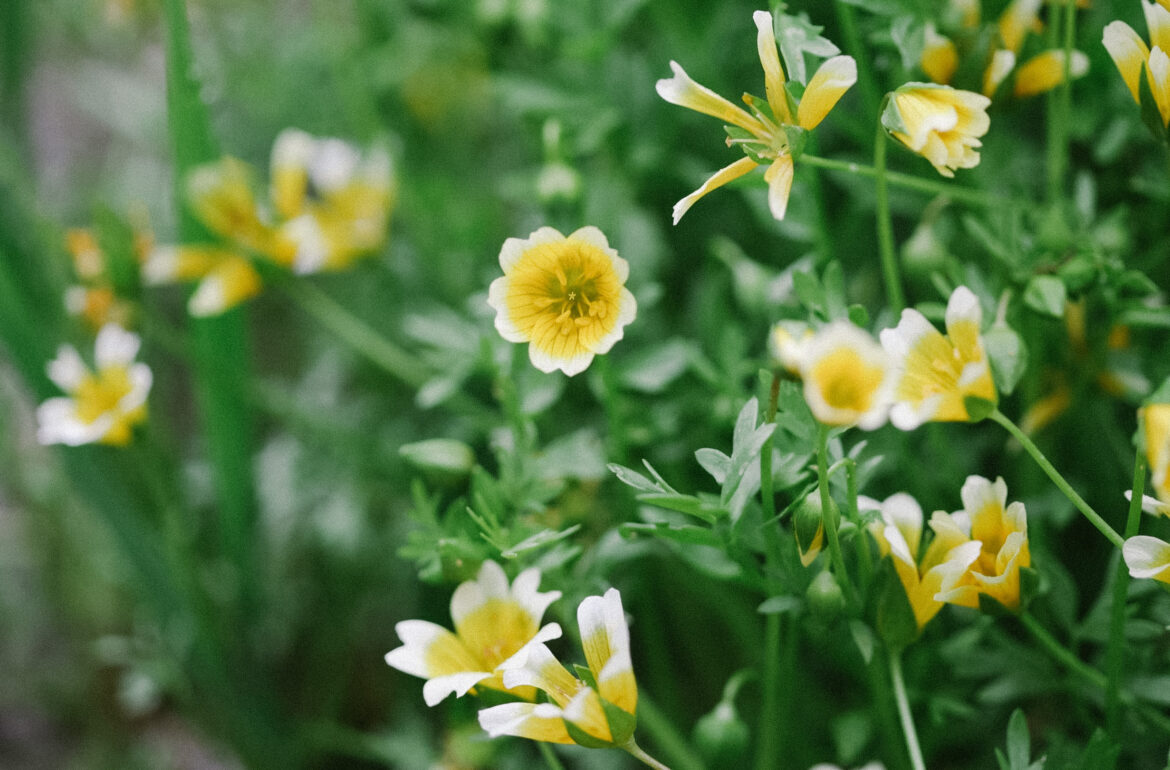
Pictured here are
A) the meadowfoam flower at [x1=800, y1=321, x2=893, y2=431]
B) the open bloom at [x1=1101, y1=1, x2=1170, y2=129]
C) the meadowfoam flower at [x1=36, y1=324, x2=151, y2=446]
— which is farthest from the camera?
the meadowfoam flower at [x1=36, y1=324, x2=151, y2=446]

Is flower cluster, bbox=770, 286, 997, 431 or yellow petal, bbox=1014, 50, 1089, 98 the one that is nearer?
flower cluster, bbox=770, 286, 997, 431

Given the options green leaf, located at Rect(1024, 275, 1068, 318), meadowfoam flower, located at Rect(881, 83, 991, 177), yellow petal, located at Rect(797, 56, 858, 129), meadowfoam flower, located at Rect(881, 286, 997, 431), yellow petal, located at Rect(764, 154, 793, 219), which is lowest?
green leaf, located at Rect(1024, 275, 1068, 318)

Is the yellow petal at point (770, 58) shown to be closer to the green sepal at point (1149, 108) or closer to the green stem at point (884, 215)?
the green stem at point (884, 215)

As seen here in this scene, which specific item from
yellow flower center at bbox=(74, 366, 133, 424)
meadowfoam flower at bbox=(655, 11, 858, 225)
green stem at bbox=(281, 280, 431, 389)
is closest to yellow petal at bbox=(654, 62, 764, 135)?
meadowfoam flower at bbox=(655, 11, 858, 225)

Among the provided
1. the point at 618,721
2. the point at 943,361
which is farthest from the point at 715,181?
the point at 618,721

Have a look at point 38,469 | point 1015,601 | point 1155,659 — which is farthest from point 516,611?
point 38,469

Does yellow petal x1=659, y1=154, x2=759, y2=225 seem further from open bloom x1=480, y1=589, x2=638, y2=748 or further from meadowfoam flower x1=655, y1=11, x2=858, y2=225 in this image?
open bloom x1=480, y1=589, x2=638, y2=748

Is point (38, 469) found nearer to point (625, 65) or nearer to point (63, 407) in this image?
point (63, 407)

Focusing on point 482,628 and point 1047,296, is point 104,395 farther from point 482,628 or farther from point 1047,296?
point 1047,296
